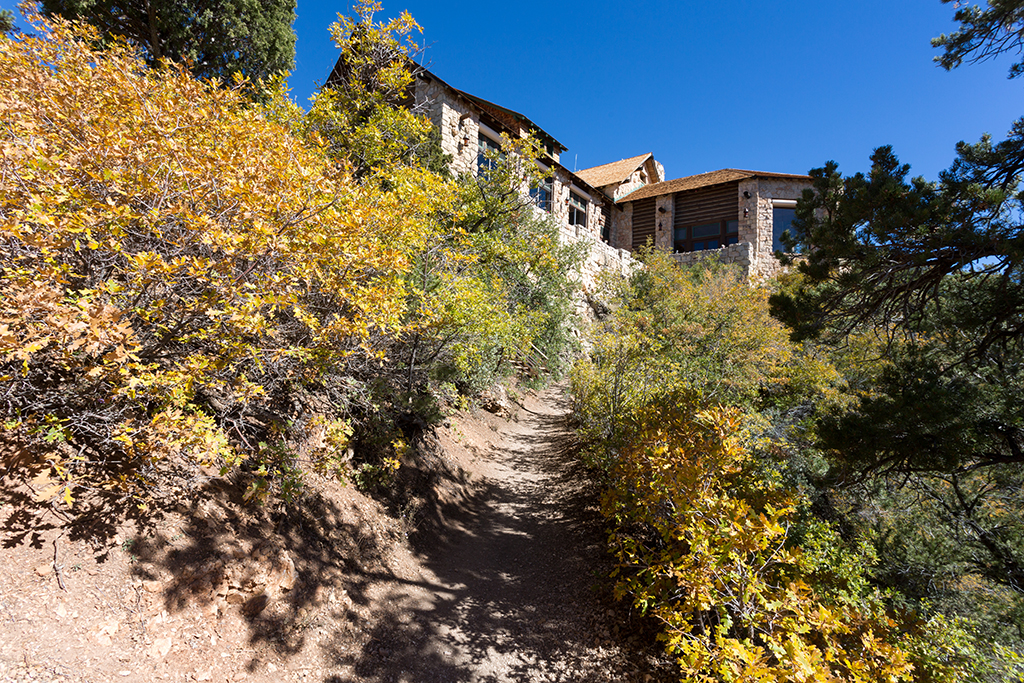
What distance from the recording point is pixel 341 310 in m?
4.28

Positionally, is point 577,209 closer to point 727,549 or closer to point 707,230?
point 707,230

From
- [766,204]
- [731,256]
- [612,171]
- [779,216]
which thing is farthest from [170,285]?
[612,171]

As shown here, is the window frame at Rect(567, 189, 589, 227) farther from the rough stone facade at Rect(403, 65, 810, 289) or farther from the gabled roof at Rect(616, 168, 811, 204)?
the gabled roof at Rect(616, 168, 811, 204)

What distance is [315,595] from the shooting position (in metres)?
4.39

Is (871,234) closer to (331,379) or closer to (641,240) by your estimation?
(331,379)

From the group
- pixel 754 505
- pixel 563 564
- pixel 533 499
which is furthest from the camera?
pixel 533 499

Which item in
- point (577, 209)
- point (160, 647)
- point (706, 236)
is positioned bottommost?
point (160, 647)

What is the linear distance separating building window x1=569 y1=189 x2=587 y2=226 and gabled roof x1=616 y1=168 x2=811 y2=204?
4121mm

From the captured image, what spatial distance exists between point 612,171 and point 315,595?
28.3m

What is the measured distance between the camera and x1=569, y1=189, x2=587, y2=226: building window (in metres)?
20.9

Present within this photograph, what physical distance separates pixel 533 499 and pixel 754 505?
4371 mm

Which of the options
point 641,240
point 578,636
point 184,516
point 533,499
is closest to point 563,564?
point 578,636

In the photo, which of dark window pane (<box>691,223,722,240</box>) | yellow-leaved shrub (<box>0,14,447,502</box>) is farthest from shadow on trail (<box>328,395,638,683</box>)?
dark window pane (<box>691,223,722,240</box>)

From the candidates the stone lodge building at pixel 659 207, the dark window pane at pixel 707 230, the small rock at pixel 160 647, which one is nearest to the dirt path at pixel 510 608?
the small rock at pixel 160 647
